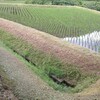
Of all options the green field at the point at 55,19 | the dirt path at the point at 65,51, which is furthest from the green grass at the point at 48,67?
the green field at the point at 55,19

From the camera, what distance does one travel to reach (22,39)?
82.7ft

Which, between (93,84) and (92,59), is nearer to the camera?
(93,84)

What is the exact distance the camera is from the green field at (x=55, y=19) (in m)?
34.8

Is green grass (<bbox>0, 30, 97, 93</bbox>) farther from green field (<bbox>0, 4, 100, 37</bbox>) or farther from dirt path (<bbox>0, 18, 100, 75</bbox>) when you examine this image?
green field (<bbox>0, 4, 100, 37</bbox>)

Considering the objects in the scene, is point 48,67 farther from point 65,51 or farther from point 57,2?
point 57,2

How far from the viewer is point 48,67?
18.9 metres

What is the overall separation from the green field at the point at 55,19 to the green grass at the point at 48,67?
331 inches

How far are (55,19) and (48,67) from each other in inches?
819

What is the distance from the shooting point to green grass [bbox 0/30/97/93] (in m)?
15.9

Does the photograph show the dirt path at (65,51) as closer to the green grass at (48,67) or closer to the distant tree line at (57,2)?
the green grass at (48,67)

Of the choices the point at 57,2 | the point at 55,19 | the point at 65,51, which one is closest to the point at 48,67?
the point at 65,51

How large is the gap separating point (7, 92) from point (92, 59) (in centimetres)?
854

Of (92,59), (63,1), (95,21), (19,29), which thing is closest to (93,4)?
Result: (63,1)

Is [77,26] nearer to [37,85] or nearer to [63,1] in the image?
[37,85]
